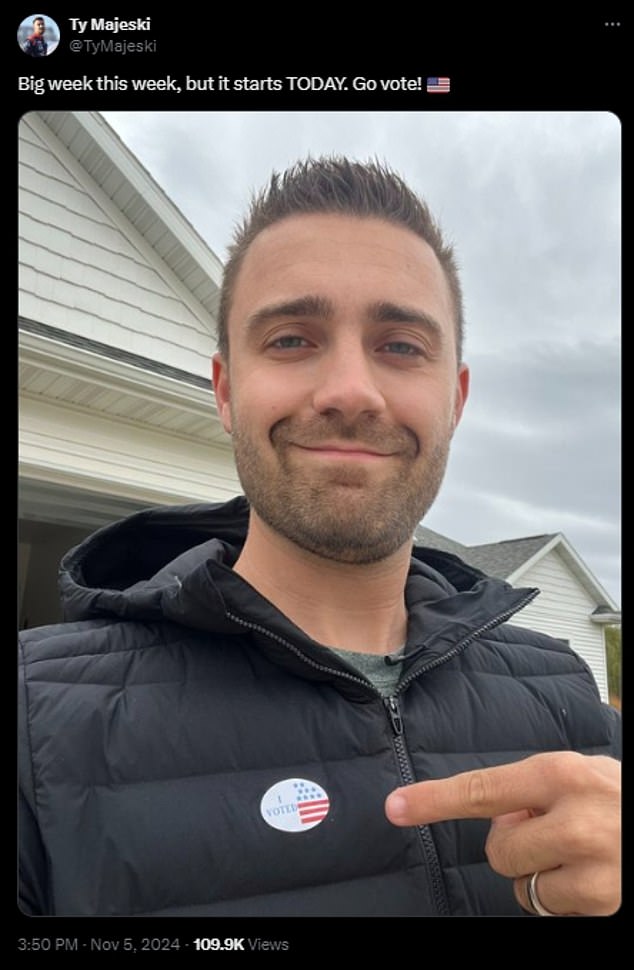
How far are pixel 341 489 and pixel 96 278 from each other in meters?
2.88

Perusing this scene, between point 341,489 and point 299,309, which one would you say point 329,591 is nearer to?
point 341,489

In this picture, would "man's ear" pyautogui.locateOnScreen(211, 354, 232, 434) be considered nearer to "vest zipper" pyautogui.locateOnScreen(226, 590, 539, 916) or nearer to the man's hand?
"vest zipper" pyautogui.locateOnScreen(226, 590, 539, 916)

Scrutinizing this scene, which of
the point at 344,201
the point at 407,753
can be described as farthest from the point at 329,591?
the point at 344,201

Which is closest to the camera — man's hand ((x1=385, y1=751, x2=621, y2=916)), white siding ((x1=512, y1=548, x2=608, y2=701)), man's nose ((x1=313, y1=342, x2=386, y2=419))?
man's hand ((x1=385, y1=751, x2=621, y2=916))

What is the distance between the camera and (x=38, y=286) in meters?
3.00

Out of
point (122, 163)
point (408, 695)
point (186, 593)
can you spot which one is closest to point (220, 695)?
point (186, 593)

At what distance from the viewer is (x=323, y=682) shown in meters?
0.94
